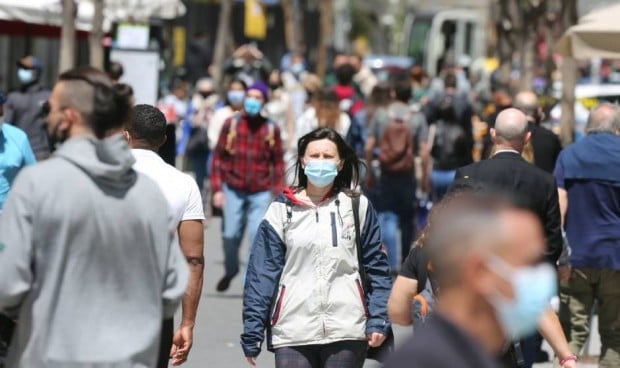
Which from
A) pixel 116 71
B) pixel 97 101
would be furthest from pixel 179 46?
pixel 97 101

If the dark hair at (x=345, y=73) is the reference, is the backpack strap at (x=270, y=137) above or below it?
below

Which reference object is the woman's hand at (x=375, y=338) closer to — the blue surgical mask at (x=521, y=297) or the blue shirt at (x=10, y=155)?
the blue shirt at (x=10, y=155)

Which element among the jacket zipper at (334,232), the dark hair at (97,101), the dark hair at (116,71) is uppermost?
the dark hair at (97,101)

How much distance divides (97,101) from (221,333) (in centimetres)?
728

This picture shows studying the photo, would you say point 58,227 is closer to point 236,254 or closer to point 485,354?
point 485,354

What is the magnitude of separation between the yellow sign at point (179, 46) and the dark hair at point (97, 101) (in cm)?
3551

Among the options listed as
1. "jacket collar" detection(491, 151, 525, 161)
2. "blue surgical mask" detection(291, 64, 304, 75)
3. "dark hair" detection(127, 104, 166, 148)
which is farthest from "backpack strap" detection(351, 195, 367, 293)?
"blue surgical mask" detection(291, 64, 304, 75)

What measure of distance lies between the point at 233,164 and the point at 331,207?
622cm

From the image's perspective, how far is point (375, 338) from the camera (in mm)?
7004

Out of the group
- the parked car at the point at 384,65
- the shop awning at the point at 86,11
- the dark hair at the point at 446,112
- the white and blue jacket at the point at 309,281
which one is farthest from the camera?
the parked car at the point at 384,65

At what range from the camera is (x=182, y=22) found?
4403 cm

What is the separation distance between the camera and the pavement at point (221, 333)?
Answer: 1071 cm

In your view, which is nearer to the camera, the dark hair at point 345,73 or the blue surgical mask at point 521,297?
the blue surgical mask at point 521,297

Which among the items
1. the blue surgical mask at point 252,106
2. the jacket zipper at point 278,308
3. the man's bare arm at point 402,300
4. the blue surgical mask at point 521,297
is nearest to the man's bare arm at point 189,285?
the jacket zipper at point 278,308
